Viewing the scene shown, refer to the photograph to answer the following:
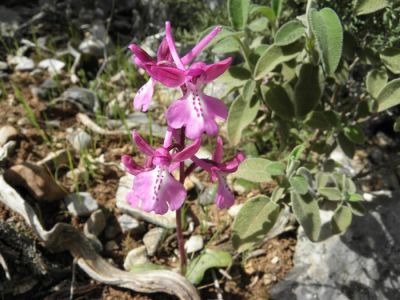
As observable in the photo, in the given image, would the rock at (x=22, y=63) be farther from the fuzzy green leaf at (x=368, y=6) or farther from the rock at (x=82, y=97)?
the fuzzy green leaf at (x=368, y=6)

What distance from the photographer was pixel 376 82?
214 cm

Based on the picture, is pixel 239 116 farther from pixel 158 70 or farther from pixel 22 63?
pixel 22 63

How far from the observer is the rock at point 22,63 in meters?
3.48

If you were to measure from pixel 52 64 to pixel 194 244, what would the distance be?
72.3 inches

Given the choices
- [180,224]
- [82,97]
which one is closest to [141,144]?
[180,224]

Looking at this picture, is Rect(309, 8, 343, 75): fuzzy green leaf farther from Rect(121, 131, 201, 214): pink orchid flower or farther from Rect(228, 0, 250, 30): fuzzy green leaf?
Rect(121, 131, 201, 214): pink orchid flower

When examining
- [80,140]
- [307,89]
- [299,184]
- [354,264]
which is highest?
[307,89]

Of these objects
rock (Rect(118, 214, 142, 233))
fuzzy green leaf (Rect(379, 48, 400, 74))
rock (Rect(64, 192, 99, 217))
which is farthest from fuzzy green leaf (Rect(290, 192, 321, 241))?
rock (Rect(64, 192, 99, 217))

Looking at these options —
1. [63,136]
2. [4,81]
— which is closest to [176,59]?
[63,136]

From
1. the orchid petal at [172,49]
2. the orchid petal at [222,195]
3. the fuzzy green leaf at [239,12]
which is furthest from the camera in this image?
the fuzzy green leaf at [239,12]

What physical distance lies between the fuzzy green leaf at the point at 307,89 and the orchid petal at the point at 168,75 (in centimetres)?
81

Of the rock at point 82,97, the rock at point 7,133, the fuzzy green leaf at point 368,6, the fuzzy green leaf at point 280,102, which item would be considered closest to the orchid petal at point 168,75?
the fuzzy green leaf at point 280,102

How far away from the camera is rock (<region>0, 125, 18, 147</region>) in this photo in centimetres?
274

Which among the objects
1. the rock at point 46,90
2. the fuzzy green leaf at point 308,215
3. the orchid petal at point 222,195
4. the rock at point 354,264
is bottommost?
the rock at point 354,264
